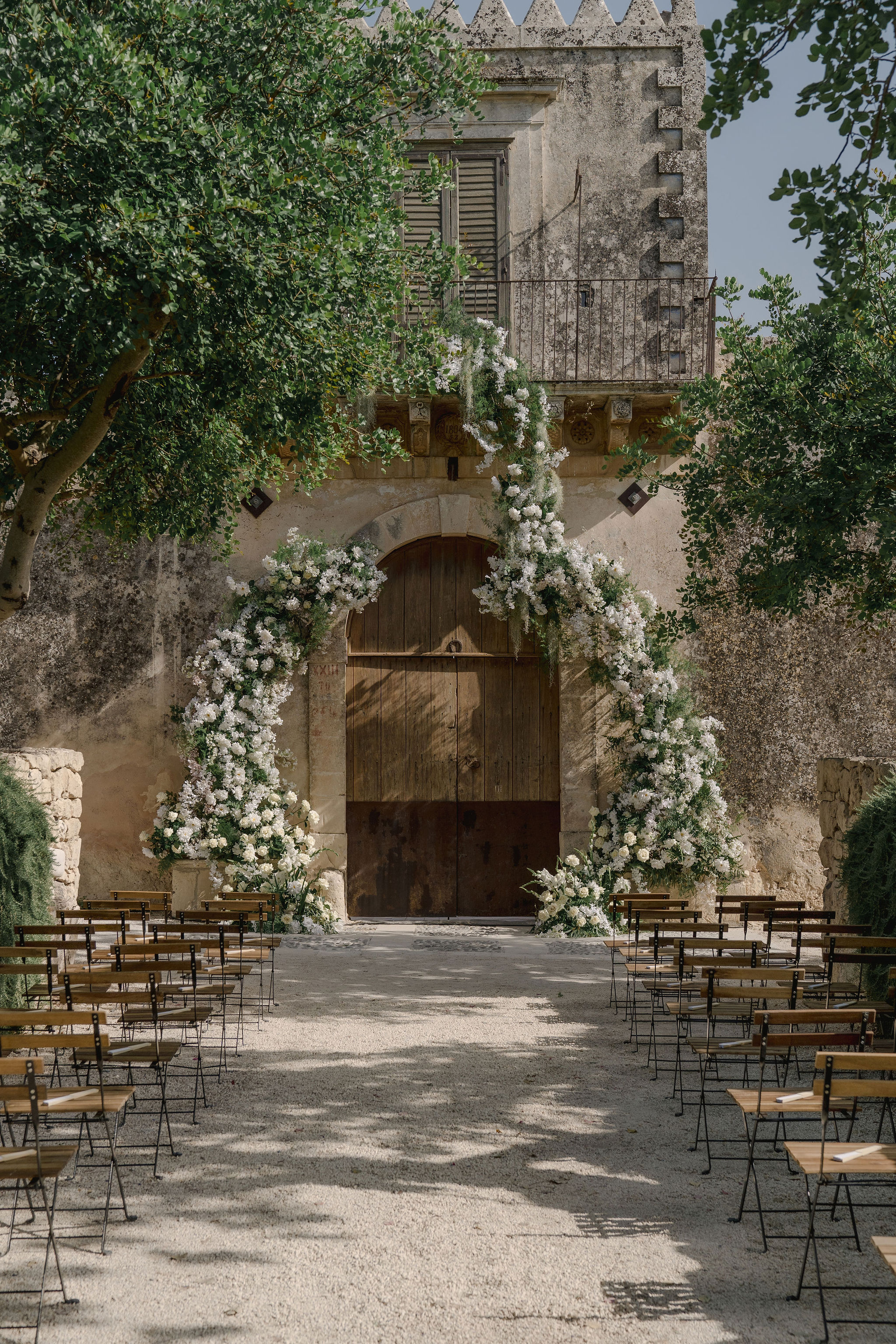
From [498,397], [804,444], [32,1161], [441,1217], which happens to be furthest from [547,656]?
[32,1161]

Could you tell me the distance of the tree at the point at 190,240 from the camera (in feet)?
18.0

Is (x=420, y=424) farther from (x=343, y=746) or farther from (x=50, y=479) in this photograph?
(x=50, y=479)

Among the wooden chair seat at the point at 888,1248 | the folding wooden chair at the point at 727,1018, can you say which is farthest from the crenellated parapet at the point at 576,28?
the wooden chair seat at the point at 888,1248

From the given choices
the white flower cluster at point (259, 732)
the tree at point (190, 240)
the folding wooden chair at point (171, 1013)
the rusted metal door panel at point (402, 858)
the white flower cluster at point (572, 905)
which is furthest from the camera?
the rusted metal door panel at point (402, 858)

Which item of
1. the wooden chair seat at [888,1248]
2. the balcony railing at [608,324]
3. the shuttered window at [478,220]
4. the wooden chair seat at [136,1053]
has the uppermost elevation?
the shuttered window at [478,220]

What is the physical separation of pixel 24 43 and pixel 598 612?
666cm

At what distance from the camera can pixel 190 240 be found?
19.0 ft

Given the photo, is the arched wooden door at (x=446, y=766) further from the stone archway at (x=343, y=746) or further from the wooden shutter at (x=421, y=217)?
the wooden shutter at (x=421, y=217)

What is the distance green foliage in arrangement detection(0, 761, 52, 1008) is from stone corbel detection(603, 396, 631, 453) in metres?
6.25

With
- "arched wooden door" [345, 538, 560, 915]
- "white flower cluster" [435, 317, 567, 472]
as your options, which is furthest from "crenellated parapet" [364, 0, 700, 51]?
"arched wooden door" [345, 538, 560, 915]

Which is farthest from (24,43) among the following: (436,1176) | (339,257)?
(436,1176)

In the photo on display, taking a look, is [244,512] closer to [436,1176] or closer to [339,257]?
[339,257]

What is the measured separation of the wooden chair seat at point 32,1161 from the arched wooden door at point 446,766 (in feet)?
25.6

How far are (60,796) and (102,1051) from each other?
4.29 meters
